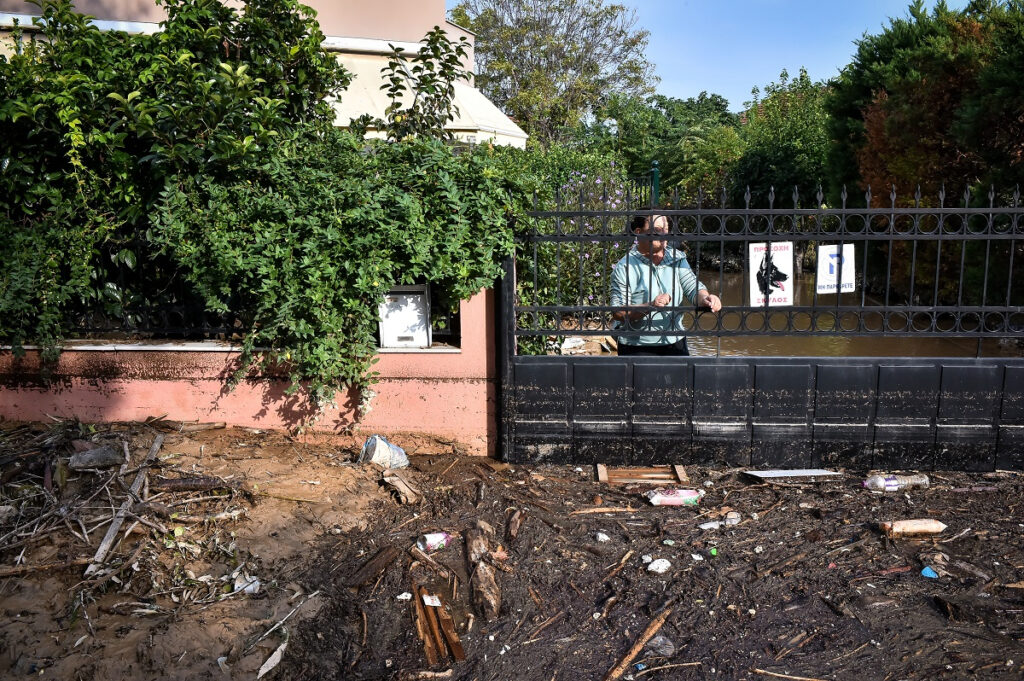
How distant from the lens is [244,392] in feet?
18.0

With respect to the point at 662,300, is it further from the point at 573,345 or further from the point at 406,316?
the point at 573,345

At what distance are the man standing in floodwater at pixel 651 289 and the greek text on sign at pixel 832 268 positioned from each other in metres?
0.79

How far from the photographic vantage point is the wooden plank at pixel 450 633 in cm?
343

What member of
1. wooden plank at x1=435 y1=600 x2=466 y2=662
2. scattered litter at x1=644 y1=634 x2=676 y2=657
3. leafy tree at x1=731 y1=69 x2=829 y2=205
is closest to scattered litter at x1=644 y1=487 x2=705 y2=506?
scattered litter at x1=644 y1=634 x2=676 y2=657

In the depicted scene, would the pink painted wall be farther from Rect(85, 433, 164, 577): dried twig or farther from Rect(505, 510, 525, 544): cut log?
Rect(505, 510, 525, 544): cut log

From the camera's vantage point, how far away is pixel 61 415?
18.3 ft

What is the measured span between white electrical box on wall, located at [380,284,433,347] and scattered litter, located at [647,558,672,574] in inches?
85.6

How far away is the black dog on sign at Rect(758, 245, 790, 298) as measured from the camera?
17.3 feet

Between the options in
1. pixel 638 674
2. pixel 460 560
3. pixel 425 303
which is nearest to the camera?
pixel 638 674

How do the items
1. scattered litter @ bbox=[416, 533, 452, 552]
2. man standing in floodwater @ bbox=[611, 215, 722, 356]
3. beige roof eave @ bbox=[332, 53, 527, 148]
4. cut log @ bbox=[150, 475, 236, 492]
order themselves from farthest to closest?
beige roof eave @ bbox=[332, 53, 527, 148], man standing in floodwater @ bbox=[611, 215, 722, 356], cut log @ bbox=[150, 475, 236, 492], scattered litter @ bbox=[416, 533, 452, 552]

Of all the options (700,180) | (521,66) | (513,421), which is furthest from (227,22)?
(521,66)

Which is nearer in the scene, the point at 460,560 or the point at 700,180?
the point at 460,560

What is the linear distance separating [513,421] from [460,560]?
139 cm

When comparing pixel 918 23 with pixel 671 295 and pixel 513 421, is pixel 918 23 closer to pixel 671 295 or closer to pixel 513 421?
pixel 671 295
